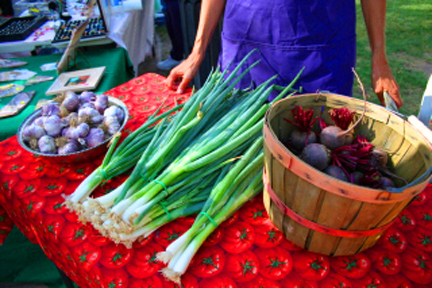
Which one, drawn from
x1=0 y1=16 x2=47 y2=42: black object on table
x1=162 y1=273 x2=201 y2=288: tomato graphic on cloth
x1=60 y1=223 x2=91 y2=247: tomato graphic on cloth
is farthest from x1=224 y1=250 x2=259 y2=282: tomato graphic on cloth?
x1=0 y1=16 x2=47 y2=42: black object on table

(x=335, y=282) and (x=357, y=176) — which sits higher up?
(x=357, y=176)

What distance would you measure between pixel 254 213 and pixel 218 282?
307mm

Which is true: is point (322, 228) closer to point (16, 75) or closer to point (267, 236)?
point (267, 236)

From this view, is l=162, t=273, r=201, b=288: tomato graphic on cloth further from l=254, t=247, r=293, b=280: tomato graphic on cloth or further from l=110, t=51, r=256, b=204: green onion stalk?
l=110, t=51, r=256, b=204: green onion stalk

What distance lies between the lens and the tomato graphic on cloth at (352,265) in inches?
33.9

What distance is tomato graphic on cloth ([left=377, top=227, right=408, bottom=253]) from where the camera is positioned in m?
0.93

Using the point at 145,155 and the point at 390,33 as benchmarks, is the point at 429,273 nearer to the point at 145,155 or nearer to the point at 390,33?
the point at 145,155

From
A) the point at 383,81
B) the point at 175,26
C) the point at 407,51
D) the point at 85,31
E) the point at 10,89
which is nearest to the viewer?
the point at 383,81

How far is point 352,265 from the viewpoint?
0.88 m

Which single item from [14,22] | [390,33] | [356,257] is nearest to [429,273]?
[356,257]

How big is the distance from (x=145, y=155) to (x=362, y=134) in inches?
32.8

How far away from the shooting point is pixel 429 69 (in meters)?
4.90

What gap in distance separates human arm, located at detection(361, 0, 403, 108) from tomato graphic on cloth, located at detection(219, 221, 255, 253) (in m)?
1.06

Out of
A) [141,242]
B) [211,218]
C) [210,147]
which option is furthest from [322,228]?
[141,242]
